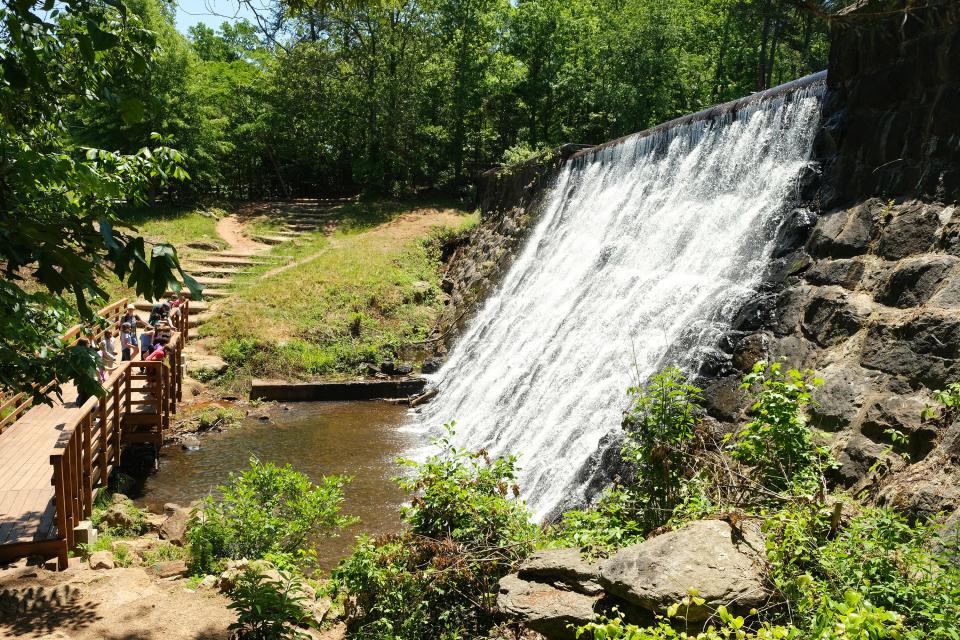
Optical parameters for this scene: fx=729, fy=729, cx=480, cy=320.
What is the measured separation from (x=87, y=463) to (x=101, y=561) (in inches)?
73.6

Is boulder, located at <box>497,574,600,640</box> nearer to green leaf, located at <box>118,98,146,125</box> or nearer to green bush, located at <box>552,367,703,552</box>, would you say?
green bush, located at <box>552,367,703,552</box>

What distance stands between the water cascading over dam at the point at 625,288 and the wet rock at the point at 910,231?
194 cm

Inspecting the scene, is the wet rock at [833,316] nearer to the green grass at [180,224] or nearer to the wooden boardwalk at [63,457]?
the wooden boardwalk at [63,457]

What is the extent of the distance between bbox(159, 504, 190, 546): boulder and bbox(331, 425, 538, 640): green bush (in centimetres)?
358

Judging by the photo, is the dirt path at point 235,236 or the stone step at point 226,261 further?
the dirt path at point 235,236

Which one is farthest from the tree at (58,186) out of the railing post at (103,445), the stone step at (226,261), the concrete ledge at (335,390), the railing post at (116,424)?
the stone step at (226,261)

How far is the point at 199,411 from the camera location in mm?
16281

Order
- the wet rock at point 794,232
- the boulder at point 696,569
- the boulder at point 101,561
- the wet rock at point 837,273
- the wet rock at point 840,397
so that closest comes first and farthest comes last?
the boulder at point 696,569 → the wet rock at point 840,397 → the boulder at point 101,561 → the wet rock at point 837,273 → the wet rock at point 794,232

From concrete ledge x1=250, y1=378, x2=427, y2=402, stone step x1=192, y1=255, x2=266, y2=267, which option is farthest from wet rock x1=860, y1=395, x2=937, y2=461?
stone step x1=192, y1=255, x2=266, y2=267

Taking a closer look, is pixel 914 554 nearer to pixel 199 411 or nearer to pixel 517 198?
pixel 199 411

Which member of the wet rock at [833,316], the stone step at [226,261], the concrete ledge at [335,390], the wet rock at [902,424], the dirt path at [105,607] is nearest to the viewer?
the dirt path at [105,607]

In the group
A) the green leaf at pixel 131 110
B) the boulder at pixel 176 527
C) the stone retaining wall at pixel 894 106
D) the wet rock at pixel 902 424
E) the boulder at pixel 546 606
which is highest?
the stone retaining wall at pixel 894 106

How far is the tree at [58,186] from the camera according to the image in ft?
9.08

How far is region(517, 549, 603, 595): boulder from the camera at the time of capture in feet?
17.0
